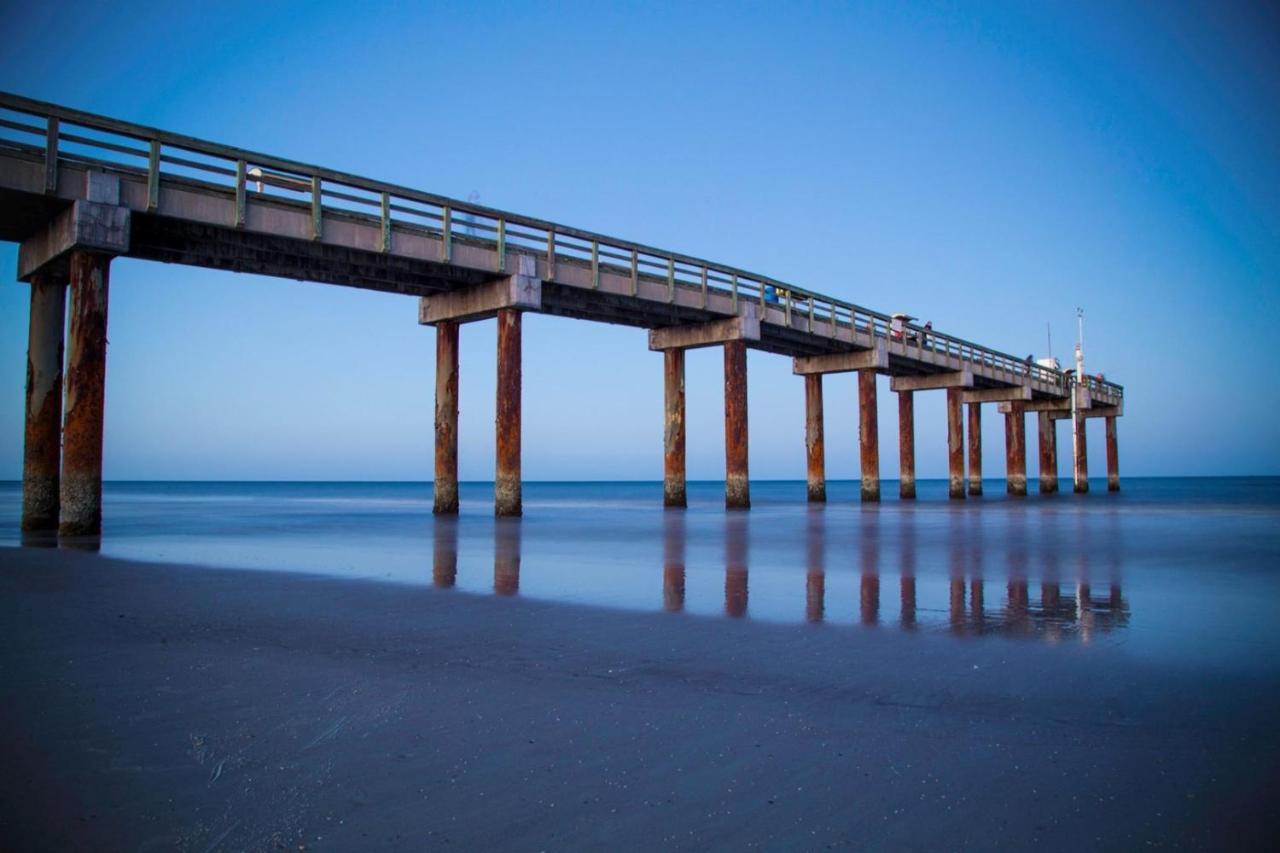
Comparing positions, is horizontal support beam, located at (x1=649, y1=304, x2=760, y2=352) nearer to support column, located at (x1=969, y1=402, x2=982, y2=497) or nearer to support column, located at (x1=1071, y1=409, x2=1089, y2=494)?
support column, located at (x1=969, y1=402, x2=982, y2=497)

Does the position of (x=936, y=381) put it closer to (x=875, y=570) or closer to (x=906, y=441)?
(x=906, y=441)

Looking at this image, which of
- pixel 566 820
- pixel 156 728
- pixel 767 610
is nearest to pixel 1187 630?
pixel 767 610

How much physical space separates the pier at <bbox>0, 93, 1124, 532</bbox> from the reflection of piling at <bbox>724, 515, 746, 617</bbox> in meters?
8.78

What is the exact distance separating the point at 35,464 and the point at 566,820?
53.3ft

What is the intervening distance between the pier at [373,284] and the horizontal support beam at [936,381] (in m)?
2.61

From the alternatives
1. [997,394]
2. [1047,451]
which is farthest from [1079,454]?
[997,394]

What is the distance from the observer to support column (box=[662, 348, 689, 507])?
86.0ft

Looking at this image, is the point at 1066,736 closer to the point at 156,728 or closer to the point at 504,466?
the point at 156,728

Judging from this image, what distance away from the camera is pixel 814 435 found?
32.6 meters

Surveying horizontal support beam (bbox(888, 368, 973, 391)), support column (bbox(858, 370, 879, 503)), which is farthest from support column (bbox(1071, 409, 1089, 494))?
support column (bbox(858, 370, 879, 503))

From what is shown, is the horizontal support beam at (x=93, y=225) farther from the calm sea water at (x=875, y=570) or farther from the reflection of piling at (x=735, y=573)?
the reflection of piling at (x=735, y=573)

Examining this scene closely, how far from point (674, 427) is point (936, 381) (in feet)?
61.7

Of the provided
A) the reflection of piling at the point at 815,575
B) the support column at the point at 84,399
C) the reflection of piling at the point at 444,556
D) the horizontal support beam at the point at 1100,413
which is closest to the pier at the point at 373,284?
the support column at the point at 84,399

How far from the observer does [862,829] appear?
2330 millimetres
